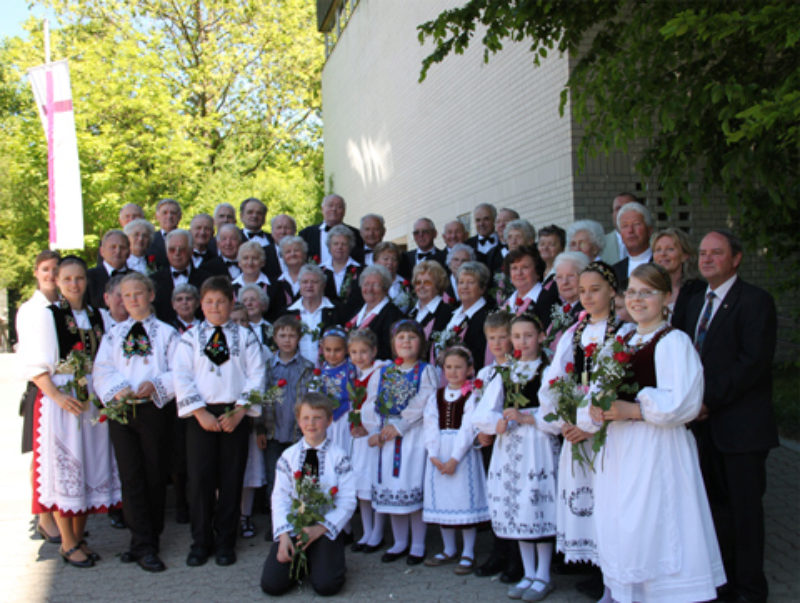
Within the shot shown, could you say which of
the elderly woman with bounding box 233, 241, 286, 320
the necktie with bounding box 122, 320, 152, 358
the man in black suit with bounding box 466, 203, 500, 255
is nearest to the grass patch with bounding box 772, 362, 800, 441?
the man in black suit with bounding box 466, 203, 500, 255

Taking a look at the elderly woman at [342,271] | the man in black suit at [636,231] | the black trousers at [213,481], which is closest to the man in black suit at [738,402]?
the man in black suit at [636,231]

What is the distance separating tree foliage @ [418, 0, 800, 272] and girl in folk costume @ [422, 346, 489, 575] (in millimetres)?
2094

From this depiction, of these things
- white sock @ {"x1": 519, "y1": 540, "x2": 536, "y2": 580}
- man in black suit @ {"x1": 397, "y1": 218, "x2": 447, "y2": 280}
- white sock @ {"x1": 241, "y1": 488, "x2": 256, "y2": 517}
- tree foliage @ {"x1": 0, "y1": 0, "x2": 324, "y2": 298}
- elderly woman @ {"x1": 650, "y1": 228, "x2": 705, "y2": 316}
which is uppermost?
tree foliage @ {"x1": 0, "y1": 0, "x2": 324, "y2": 298}

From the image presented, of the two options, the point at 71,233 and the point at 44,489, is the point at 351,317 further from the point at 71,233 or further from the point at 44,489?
the point at 71,233

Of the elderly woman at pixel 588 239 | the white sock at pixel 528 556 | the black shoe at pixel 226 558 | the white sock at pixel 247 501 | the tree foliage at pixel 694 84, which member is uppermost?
the tree foliage at pixel 694 84

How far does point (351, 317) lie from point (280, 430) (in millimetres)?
1299

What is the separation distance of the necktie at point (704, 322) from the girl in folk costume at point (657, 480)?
1.86 feet

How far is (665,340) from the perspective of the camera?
3.92 metres

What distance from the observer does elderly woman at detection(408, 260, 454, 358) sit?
20.4 ft

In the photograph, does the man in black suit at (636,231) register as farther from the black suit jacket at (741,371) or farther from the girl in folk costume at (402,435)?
the girl in folk costume at (402,435)

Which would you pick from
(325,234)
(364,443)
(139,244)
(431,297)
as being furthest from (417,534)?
(325,234)

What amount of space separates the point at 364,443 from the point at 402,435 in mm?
359

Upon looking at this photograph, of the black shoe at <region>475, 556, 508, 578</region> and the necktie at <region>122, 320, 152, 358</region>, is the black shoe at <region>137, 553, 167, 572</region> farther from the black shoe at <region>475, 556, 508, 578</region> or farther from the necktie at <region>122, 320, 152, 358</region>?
the black shoe at <region>475, 556, 508, 578</region>

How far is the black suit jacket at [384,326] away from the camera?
20.6 ft
